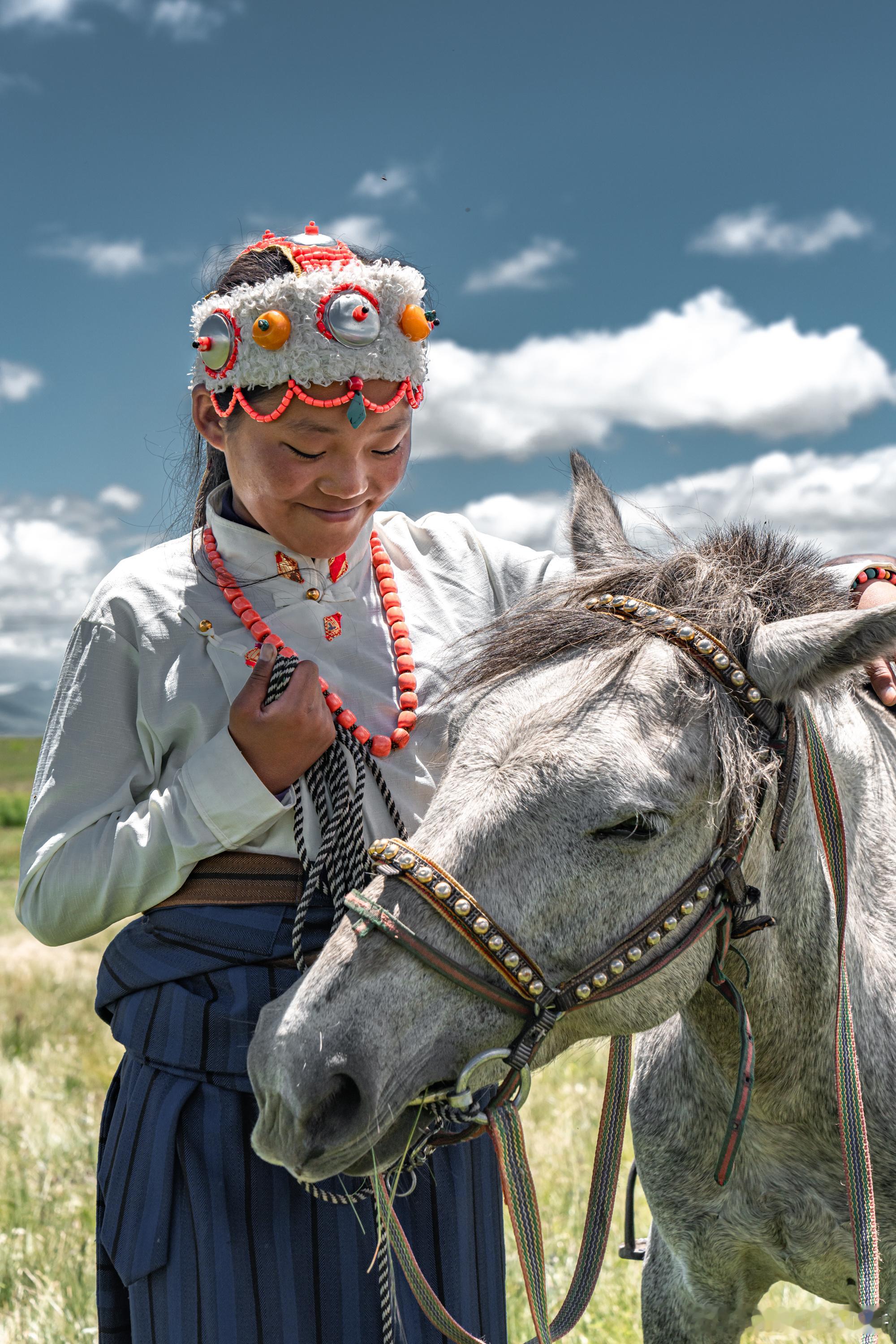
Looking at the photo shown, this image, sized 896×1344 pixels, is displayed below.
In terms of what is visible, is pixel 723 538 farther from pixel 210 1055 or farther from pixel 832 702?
pixel 210 1055

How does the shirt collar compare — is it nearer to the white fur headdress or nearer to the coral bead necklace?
the coral bead necklace

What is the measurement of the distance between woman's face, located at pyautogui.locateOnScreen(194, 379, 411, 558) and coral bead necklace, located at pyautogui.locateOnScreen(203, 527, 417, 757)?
0.14m

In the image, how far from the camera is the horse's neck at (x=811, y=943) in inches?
80.3

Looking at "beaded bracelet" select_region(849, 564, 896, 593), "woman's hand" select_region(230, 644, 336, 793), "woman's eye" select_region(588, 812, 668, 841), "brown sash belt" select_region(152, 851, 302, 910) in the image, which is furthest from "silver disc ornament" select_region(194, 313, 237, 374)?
"beaded bracelet" select_region(849, 564, 896, 593)

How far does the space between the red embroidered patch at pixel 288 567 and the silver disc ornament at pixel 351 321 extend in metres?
0.47

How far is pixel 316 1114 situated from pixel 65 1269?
323cm

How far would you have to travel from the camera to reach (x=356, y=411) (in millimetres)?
2117

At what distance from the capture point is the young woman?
202 centimetres

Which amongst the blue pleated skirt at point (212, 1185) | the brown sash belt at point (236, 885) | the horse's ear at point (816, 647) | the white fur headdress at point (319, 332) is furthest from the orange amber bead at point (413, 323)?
the blue pleated skirt at point (212, 1185)

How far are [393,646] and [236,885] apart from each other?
0.63 metres

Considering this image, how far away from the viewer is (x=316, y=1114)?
1.63 metres

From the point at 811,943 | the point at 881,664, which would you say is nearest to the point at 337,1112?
the point at 811,943

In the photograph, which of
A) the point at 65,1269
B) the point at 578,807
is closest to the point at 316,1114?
the point at 578,807

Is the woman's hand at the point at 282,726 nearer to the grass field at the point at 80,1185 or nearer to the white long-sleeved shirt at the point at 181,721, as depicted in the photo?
the white long-sleeved shirt at the point at 181,721
